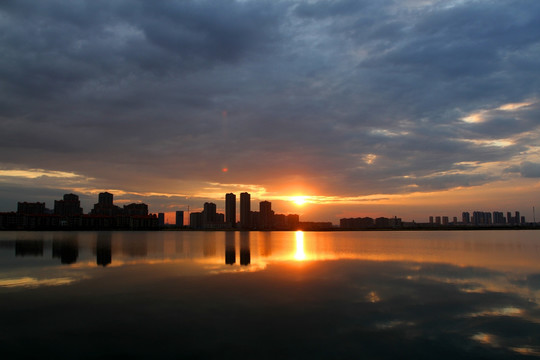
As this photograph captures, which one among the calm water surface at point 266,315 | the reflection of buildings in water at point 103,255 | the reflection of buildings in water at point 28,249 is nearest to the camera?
the calm water surface at point 266,315

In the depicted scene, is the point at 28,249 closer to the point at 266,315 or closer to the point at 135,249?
the point at 135,249

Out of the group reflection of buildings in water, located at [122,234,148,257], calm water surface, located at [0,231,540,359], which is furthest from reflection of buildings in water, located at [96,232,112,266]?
calm water surface, located at [0,231,540,359]

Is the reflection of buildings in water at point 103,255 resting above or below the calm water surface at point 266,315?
below

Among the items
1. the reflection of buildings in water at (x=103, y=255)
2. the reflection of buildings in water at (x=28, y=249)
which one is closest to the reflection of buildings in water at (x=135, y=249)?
the reflection of buildings in water at (x=103, y=255)

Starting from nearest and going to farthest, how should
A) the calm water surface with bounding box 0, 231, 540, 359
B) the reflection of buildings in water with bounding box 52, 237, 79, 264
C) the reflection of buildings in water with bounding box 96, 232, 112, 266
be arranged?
the calm water surface with bounding box 0, 231, 540, 359 < the reflection of buildings in water with bounding box 96, 232, 112, 266 < the reflection of buildings in water with bounding box 52, 237, 79, 264

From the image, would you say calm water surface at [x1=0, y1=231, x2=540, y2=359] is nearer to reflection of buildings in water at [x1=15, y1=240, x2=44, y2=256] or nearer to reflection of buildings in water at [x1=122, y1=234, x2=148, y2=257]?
reflection of buildings in water at [x1=122, y1=234, x2=148, y2=257]

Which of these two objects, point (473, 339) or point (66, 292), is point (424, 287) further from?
point (66, 292)

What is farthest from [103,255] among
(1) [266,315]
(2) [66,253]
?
(1) [266,315]

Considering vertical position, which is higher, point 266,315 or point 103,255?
point 266,315

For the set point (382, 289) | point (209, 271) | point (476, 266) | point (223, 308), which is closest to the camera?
point (223, 308)

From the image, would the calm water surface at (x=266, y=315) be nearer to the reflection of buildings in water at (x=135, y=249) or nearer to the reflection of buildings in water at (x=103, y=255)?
the reflection of buildings in water at (x=103, y=255)

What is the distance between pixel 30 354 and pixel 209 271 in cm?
2914

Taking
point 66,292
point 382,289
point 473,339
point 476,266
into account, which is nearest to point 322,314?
point 473,339

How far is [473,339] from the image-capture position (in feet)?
63.7
